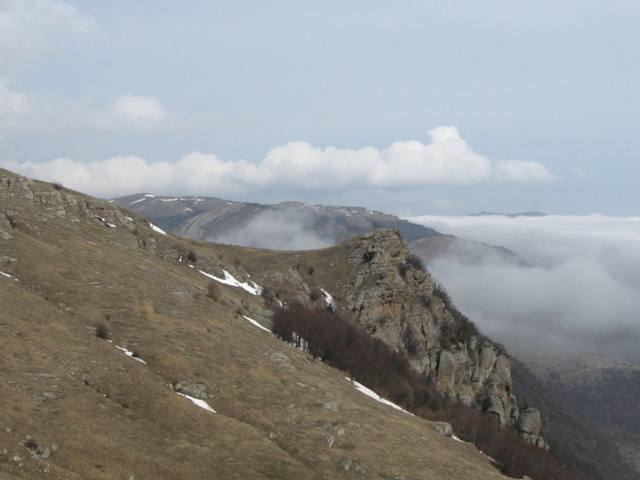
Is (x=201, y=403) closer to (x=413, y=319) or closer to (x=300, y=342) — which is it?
(x=300, y=342)

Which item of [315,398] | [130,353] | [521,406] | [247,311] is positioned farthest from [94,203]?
[521,406]

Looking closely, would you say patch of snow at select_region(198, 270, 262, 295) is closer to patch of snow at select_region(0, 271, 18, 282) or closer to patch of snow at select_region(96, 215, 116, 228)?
patch of snow at select_region(96, 215, 116, 228)

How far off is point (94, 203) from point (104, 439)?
75.4 m

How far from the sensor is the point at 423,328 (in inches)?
5379

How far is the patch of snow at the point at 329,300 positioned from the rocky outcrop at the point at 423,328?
253 centimetres

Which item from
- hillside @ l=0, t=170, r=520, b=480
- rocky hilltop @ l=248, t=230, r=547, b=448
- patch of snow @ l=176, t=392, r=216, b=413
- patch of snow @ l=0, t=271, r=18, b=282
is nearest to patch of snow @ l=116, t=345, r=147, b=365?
hillside @ l=0, t=170, r=520, b=480

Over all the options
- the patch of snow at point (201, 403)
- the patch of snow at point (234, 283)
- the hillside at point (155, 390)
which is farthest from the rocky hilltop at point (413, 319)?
the patch of snow at point (201, 403)

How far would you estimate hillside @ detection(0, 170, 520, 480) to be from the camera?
3416cm

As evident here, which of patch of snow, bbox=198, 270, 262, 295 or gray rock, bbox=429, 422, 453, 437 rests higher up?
patch of snow, bbox=198, 270, 262, 295

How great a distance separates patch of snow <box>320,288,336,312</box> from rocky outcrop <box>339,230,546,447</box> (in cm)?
253

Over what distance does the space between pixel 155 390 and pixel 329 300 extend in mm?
90939

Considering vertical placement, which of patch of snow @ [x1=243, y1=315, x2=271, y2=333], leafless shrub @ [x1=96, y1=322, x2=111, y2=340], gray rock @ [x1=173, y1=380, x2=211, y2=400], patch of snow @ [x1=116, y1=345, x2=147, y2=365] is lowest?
gray rock @ [x1=173, y1=380, x2=211, y2=400]

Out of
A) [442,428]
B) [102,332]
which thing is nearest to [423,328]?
[442,428]

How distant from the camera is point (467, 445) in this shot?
62344 millimetres
